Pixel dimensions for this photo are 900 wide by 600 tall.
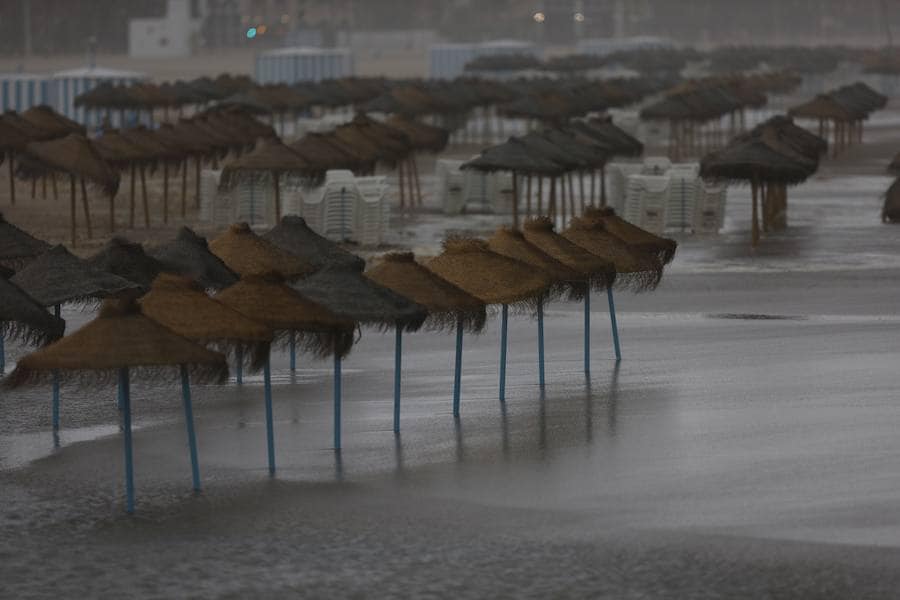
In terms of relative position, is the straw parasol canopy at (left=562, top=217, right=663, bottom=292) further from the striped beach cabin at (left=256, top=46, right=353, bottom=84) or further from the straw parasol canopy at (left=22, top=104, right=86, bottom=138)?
the striped beach cabin at (left=256, top=46, right=353, bottom=84)

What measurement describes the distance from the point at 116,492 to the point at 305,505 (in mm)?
1752

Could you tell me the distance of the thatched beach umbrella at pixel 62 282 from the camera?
1970 centimetres

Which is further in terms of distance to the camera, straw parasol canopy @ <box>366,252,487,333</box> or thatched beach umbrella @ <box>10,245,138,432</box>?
thatched beach umbrella @ <box>10,245,138,432</box>

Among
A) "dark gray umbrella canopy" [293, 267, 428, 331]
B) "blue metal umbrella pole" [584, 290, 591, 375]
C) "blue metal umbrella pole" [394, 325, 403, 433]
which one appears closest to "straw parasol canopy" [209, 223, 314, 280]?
"blue metal umbrella pole" [394, 325, 403, 433]

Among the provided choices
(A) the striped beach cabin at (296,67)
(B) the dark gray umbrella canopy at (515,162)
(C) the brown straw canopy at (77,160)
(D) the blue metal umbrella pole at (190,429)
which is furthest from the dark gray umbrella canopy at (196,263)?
(A) the striped beach cabin at (296,67)

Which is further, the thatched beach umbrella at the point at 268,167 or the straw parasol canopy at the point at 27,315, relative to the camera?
the thatched beach umbrella at the point at 268,167

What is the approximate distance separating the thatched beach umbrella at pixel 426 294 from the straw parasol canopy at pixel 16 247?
5194 millimetres

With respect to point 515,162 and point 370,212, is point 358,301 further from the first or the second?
point 515,162

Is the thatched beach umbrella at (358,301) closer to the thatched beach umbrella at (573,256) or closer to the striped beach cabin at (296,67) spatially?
the thatched beach umbrella at (573,256)

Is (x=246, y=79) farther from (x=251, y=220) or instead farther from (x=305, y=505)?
(x=305, y=505)

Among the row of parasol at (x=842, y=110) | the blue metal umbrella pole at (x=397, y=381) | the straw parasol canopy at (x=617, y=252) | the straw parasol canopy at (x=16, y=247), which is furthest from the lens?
the row of parasol at (x=842, y=110)

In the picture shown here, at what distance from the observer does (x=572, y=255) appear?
881 inches

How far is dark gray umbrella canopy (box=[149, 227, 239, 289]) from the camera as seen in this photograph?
21.1 meters

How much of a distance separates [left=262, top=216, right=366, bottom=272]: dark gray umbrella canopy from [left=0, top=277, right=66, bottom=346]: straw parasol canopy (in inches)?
162
